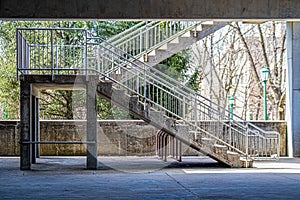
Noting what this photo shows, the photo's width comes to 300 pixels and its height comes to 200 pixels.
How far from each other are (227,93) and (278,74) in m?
3.42

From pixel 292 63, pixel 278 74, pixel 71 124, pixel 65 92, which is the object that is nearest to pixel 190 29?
pixel 292 63

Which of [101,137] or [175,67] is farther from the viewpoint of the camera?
[175,67]

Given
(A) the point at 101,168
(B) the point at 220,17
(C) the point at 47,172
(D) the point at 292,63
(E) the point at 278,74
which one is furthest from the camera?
(E) the point at 278,74

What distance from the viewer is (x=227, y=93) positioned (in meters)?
33.5

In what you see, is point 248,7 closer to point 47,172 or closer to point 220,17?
point 220,17

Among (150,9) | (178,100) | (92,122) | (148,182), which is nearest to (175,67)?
(178,100)

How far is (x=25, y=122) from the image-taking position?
14.5 m

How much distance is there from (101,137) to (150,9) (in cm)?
914

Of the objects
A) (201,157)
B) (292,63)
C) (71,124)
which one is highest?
(292,63)

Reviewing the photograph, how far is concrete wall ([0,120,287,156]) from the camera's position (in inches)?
816

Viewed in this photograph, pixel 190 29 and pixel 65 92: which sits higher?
pixel 190 29

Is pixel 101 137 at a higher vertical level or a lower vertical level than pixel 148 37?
lower

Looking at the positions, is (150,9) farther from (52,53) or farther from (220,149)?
(220,149)

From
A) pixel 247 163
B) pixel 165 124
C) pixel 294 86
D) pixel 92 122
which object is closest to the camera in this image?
pixel 92 122
